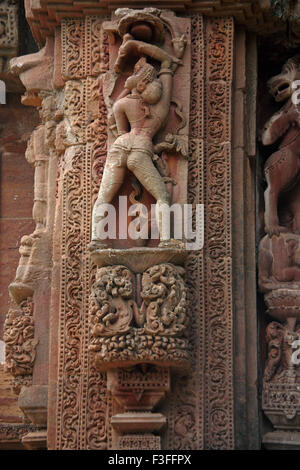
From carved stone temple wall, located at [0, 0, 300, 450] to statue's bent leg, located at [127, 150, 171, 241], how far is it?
0.01 metres

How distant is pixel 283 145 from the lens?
12.0m

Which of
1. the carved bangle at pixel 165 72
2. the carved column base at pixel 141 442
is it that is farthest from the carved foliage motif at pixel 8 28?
the carved column base at pixel 141 442

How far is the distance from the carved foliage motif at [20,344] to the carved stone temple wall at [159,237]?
12mm

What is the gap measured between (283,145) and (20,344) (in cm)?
291

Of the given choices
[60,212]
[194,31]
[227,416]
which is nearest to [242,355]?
[227,416]

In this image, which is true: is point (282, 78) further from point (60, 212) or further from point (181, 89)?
point (60, 212)

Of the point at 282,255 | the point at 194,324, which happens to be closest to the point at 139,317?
the point at 194,324

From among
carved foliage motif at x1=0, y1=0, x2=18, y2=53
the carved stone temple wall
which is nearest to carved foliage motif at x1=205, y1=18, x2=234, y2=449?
the carved stone temple wall

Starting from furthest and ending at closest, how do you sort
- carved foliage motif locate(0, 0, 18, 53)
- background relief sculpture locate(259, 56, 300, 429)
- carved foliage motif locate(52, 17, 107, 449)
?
carved foliage motif locate(0, 0, 18, 53)
background relief sculpture locate(259, 56, 300, 429)
carved foliage motif locate(52, 17, 107, 449)

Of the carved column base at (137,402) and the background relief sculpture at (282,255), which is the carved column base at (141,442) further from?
the background relief sculpture at (282,255)

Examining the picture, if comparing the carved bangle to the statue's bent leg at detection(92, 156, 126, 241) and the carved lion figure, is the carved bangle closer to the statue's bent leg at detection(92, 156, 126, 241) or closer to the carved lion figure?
the statue's bent leg at detection(92, 156, 126, 241)

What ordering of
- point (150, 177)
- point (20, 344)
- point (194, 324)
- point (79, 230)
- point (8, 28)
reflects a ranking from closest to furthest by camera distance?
point (194, 324), point (150, 177), point (79, 230), point (20, 344), point (8, 28)

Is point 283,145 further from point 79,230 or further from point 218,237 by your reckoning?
point 79,230

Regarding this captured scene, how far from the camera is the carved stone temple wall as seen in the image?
10852mm
